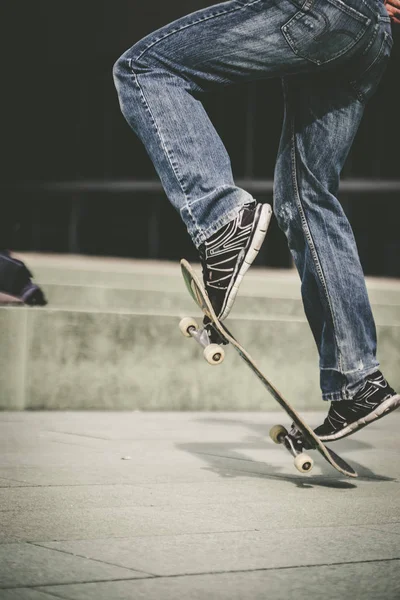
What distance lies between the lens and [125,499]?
3.15 metres

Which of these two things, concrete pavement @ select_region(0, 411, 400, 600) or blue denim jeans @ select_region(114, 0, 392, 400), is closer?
concrete pavement @ select_region(0, 411, 400, 600)

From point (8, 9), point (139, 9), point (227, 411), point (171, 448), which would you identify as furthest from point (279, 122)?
point (171, 448)

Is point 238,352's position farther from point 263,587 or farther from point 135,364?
point 135,364

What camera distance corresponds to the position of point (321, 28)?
10.9ft

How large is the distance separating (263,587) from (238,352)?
1394 millimetres

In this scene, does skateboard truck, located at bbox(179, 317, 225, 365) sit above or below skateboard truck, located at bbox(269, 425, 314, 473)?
above

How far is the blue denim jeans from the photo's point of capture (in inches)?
131

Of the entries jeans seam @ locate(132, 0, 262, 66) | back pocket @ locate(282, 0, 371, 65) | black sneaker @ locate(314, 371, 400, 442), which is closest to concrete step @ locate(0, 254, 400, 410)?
black sneaker @ locate(314, 371, 400, 442)

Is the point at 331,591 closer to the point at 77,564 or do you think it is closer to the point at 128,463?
the point at 77,564

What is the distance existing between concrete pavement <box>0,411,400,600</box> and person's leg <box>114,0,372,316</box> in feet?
2.28

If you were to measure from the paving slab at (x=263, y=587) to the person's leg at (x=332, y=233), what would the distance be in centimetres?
138

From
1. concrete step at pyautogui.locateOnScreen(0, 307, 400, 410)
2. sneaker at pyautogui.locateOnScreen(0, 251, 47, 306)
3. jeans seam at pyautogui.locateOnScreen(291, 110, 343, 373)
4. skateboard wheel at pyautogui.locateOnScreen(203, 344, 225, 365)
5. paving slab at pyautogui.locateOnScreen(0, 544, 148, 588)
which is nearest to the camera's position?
paving slab at pyautogui.locateOnScreen(0, 544, 148, 588)

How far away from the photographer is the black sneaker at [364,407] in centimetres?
360

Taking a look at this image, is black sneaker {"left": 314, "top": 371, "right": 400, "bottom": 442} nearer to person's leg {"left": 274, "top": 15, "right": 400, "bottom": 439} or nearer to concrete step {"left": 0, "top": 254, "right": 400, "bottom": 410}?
person's leg {"left": 274, "top": 15, "right": 400, "bottom": 439}
